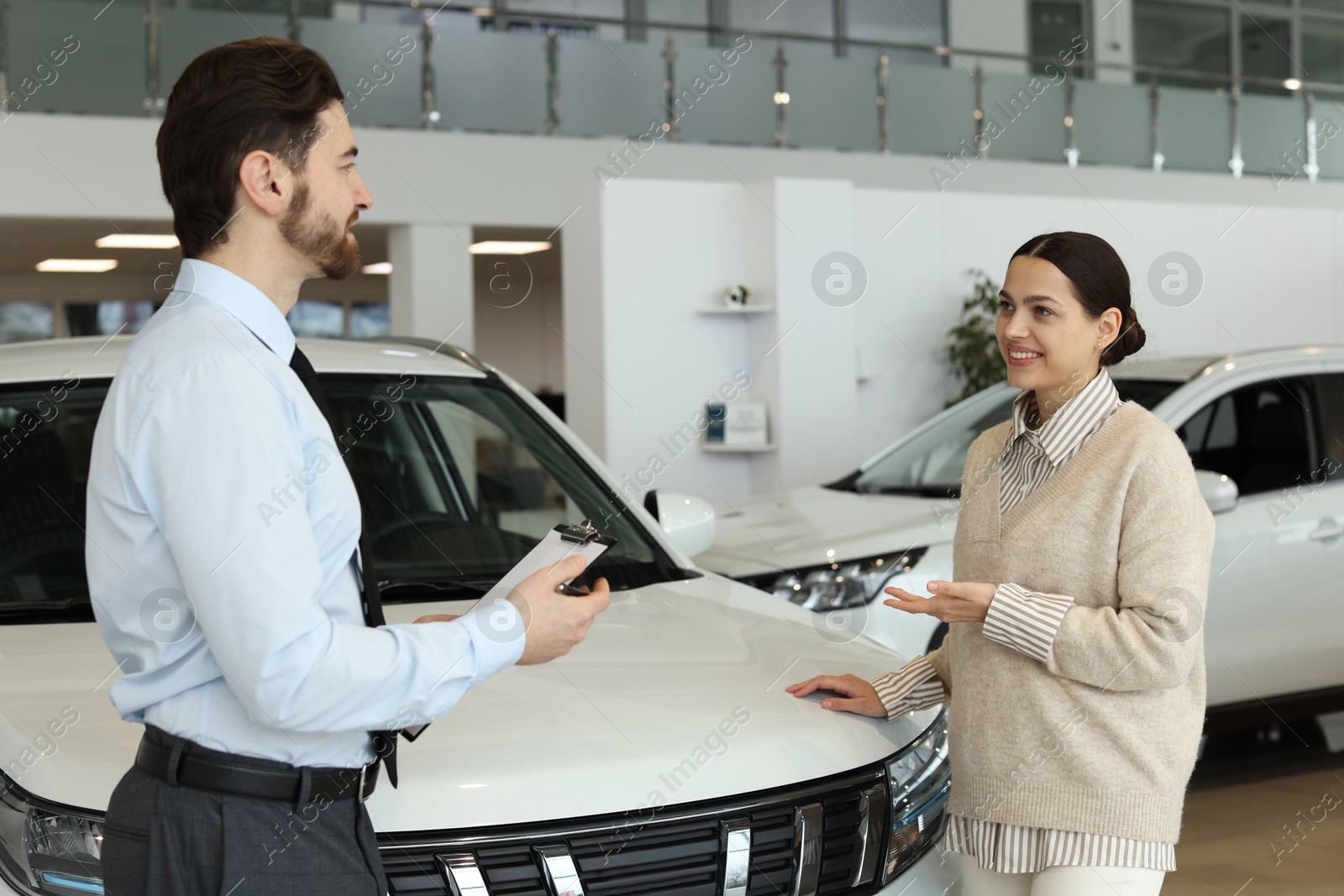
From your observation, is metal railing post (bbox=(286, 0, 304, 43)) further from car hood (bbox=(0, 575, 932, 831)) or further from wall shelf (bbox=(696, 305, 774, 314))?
car hood (bbox=(0, 575, 932, 831))

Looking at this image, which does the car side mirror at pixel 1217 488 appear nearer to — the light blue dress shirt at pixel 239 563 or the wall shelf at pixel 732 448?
the light blue dress shirt at pixel 239 563

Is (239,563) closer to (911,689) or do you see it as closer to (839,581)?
(911,689)

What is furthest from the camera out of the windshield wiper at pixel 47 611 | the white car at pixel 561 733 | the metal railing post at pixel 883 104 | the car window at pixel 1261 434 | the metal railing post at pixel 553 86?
the metal railing post at pixel 883 104

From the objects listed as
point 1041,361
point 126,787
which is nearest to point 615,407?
point 1041,361

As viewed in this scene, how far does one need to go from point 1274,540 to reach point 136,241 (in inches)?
353

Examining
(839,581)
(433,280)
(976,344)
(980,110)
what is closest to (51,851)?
(839,581)

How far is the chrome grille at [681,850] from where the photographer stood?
146 cm

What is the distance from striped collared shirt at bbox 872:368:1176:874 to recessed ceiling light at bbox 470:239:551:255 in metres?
8.49

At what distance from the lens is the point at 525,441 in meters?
2.69

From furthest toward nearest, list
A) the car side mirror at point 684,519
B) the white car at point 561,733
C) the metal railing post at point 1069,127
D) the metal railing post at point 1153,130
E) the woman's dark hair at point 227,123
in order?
the metal railing post at point 1153,130 < the metal railing post at point 1069,127 < the car side mirror at point 684,519 < the white car at point 561,733 < the woman's dark hair at point 227,123

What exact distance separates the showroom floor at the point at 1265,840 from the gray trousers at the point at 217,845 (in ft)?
8.88

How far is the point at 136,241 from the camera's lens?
401 inches

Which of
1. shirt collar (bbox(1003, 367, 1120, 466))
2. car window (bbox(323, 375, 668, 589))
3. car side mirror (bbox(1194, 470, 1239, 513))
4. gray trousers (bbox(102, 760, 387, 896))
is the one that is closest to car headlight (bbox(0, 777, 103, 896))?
gray trousers (bbox(102, 760, 387, 896))

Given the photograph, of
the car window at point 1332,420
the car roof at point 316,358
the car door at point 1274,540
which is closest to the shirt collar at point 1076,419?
the car roof at point 316,358
